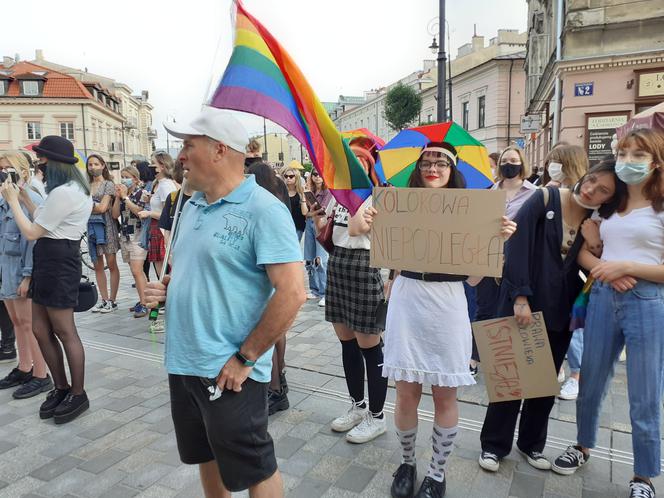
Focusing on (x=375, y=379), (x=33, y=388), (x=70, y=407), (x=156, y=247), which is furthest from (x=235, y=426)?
(x=156, y=247)

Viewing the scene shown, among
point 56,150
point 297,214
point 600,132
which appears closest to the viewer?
point 56,150

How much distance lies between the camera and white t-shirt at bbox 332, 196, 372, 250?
3.36m

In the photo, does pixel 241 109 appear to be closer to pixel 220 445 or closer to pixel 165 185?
pixel 220 445

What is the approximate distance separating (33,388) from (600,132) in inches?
574

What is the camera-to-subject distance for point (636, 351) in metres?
2.68

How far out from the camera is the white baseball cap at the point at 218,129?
6.48 feet

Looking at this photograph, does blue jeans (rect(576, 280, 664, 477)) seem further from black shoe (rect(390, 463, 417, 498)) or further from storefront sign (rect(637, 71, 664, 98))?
storefront sign (rect(637, 71, 664, 98))

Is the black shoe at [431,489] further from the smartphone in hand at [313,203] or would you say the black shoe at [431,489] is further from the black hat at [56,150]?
the black hat at [56,150]

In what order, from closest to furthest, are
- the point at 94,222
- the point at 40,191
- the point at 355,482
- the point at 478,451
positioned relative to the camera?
the point at 355,482 < the point at 478,451 < the point at 40,191 < the point at 94,222

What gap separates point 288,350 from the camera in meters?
5.35

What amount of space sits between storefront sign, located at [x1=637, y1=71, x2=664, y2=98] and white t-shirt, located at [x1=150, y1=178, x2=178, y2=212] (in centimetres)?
1285

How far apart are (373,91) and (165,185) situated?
8094cm

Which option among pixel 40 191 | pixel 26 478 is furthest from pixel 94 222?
pixel 26 478

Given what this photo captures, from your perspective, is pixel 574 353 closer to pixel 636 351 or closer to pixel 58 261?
pixel 636 351
